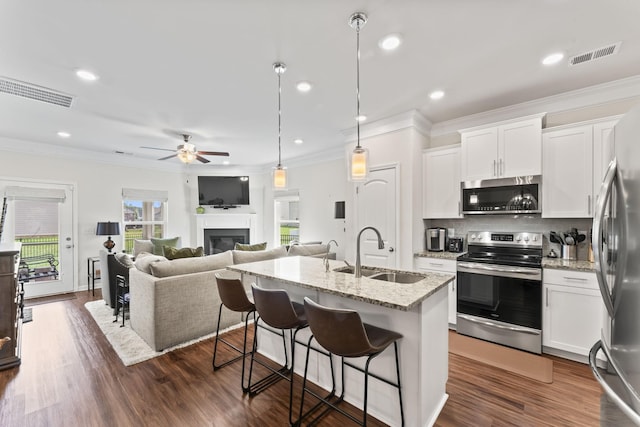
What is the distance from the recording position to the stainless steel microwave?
10.4 ft

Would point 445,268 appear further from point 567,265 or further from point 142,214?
point 142,214

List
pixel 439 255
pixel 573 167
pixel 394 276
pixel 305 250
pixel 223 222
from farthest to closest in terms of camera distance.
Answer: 1. pixel 223 222
2. pixel 305 250
3. pixel 439 255
4. pixel 573 167
5. pixel 394 276

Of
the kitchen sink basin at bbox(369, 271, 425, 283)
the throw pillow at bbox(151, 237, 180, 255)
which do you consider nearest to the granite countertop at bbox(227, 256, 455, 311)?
the kitchen sink basin at bbox(369, 271, 425, 283)

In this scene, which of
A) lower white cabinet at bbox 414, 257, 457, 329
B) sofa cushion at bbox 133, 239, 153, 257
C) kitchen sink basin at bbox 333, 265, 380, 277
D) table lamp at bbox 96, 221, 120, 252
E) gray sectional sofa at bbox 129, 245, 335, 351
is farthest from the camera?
sofa cushion at bbox 133, 239, 153, 257

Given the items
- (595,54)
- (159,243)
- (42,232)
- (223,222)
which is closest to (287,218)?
(223,222)

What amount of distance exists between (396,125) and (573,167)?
77.6 inches

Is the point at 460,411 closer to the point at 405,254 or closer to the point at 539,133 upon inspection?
the point at 405,254

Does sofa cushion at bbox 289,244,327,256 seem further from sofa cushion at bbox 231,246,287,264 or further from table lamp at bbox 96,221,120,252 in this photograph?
table lamp at bbox 96,221,120,252

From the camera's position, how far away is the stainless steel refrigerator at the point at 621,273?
1.06 m

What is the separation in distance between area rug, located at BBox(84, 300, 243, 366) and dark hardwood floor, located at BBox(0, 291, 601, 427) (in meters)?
0.09

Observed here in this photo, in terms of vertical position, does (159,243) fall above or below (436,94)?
below

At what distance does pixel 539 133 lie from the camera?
3051 millimetres

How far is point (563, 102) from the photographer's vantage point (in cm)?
312

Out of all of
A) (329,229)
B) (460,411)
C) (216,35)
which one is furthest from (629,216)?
(329,229)
